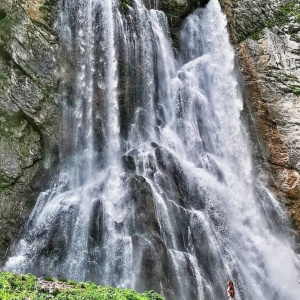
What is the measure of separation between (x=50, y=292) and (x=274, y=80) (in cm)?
1588

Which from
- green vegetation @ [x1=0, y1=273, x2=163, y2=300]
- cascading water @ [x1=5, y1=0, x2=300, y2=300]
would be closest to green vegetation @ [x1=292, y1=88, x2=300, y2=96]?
cascading water @ [x1=5, y1=0, x2=300, y2=300]

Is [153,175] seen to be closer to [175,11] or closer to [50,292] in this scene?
[50,292]

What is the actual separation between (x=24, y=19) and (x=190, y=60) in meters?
8.92

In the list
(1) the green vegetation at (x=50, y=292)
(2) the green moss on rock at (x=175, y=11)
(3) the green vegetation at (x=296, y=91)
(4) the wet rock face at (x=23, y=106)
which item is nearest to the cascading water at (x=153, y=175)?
(2) the green moss on rock at (x=175, y=11)

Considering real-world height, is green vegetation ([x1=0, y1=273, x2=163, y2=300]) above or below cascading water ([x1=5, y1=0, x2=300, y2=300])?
below

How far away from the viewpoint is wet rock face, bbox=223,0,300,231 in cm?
1919

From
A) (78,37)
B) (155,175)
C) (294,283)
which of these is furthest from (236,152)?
(78,37)

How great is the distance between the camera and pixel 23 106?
16609mm

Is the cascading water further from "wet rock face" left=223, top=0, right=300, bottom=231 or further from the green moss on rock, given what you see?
"wet rock face" left=223, top=0, right=300, bottom=231

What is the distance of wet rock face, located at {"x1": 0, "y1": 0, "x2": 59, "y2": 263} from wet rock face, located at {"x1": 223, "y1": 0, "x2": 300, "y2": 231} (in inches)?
387

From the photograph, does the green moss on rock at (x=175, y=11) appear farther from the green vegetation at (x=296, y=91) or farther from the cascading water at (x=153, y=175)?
the green vegetation at (x=296, y=91)

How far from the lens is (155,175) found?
53.5 feet

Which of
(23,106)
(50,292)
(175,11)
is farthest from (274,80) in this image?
(50,292)

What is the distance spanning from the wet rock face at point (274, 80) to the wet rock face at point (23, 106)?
32.3 feet
